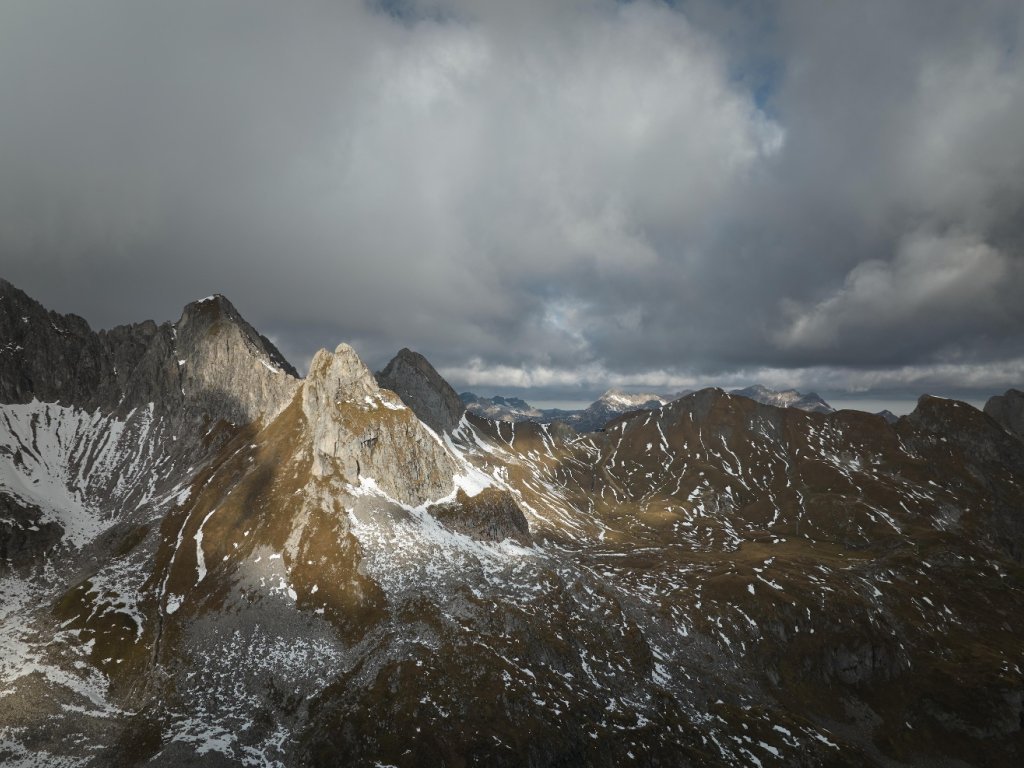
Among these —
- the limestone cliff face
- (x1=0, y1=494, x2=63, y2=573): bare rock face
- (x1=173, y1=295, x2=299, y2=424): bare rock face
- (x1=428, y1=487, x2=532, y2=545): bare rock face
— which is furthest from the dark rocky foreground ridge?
(x1=173, y1=295, x2=299, y2=424): bare rock face

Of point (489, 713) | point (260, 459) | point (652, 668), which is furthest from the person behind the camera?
point (260, 459)

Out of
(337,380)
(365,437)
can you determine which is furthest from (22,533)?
(365,437)

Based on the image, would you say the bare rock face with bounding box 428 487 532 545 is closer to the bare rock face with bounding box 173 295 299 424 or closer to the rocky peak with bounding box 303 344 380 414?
the rocky peak with bounding box 303 344 380 414

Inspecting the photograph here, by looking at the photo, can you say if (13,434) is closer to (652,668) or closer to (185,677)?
(185,677)

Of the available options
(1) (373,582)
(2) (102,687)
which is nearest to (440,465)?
(1) (373,582)

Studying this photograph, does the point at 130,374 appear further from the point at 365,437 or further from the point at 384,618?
the point at 384,618
